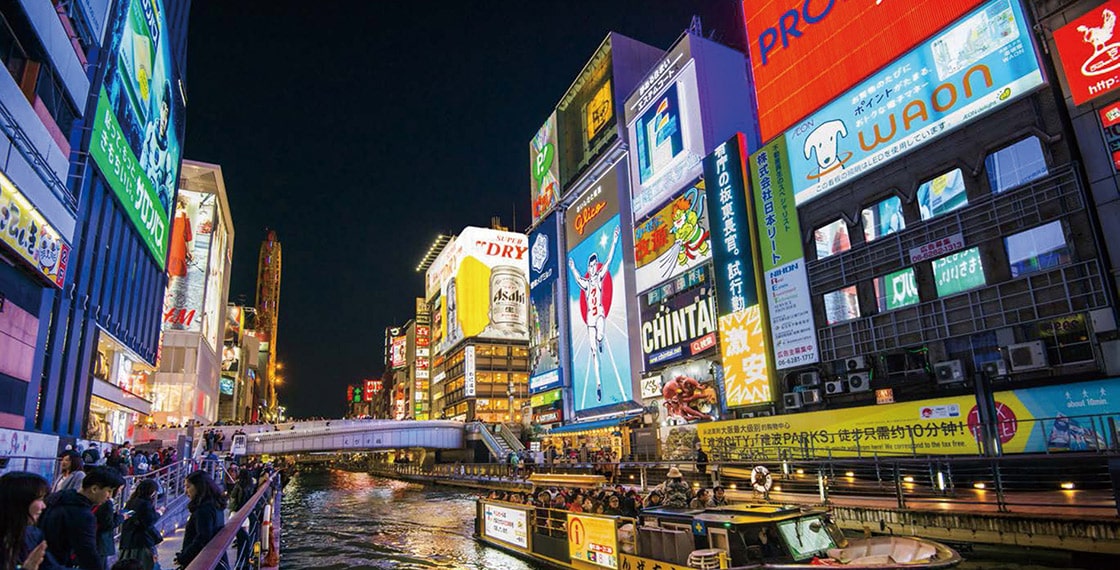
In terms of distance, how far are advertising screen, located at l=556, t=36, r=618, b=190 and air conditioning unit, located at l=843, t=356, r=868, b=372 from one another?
116ft

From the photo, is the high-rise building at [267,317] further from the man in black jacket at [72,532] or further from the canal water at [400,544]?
the man in black jacket at [72,532]

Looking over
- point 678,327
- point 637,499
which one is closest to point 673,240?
point 678,327

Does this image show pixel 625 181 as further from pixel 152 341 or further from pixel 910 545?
pixel 910 545

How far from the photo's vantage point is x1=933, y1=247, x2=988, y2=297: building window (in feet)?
78.7

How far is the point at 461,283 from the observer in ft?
361

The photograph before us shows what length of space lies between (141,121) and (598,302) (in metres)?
36.1

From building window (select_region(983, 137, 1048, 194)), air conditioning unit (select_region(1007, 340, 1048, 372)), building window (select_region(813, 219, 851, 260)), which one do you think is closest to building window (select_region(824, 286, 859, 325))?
building window (select_region(813, 219, 851, 260))

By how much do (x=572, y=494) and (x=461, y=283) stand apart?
93.5m

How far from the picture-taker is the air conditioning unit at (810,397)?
29.8 meters

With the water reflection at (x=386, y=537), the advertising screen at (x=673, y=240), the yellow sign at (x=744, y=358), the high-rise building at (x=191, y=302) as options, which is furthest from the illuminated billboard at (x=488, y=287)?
the yellow sign at (x=744, y=358)

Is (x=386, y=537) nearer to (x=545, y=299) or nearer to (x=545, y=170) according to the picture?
(x=545, y=299)

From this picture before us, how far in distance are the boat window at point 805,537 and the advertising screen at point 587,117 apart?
49754mm

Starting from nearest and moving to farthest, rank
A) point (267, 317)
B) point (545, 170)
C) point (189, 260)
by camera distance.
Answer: point (189, 260), point (545, 170), point (267, 317)

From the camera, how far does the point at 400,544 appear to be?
24.7 m
